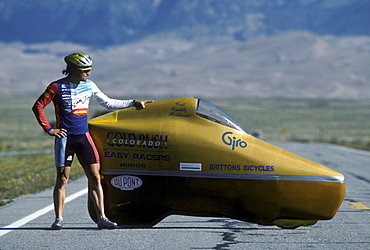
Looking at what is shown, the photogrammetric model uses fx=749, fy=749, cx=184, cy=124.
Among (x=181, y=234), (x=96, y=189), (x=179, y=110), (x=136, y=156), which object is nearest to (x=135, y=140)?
(x=136, y=156)

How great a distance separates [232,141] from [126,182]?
3.86 feet

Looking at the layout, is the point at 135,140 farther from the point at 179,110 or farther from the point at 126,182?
the point at 179,110

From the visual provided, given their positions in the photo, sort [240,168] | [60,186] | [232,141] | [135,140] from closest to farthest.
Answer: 1. [240,168]
2. [232,141]
3. [135,140]
4. [60,186]

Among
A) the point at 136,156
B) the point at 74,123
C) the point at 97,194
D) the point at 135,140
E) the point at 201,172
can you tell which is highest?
the point at 74,123

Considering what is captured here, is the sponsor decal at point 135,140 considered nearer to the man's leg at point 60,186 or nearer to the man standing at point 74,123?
the man standing at point 74,123

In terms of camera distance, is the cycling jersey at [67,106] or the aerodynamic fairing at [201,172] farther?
the cycling jersey at [67,106]

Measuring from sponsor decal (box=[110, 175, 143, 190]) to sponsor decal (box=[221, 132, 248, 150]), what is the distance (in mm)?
969

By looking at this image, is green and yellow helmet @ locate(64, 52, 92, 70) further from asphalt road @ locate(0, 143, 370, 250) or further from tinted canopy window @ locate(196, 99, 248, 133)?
asphalt road @ locate(0, 143, 370, 250)

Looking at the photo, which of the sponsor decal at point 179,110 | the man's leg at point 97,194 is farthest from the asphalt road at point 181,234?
the sponsor decal at point 179,110

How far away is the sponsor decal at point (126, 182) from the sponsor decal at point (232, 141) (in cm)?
97

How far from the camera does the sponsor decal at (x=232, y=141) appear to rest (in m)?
7.64

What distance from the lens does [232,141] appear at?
7.65 m

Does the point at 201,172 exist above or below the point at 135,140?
below

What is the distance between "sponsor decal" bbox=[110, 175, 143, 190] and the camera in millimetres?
7734
